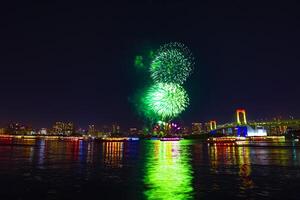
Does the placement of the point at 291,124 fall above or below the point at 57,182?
above

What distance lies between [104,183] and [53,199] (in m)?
6.23

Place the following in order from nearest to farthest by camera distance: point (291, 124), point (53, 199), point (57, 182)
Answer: point (53, 199), point (57, 182), point (291, 124)

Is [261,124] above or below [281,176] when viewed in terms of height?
above

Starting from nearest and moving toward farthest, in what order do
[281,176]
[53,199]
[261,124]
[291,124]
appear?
[53,199]
[281,176]
[291,124]
[261,124]

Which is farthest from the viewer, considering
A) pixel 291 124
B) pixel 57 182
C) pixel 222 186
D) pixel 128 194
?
pixel 291 124

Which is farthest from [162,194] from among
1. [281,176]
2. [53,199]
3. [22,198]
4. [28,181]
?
[281,176]

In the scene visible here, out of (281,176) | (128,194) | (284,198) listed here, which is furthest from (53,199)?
(281,176)

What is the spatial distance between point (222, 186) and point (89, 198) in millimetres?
8934

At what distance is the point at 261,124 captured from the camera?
190m

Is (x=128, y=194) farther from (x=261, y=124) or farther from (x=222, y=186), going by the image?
(x=261, y=124)

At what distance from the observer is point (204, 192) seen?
66.0ft

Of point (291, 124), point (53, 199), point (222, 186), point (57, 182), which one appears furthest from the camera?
point (291, 124)

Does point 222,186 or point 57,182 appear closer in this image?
point 222,186

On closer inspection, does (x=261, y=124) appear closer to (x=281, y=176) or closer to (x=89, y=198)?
(x=281, y=176)
